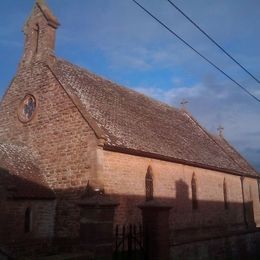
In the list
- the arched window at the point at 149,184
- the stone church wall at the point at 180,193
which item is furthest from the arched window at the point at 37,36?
the arched window at the point at 149,184

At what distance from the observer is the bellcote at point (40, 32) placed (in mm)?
18875

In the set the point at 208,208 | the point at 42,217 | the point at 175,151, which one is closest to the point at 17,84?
the point at 42,217

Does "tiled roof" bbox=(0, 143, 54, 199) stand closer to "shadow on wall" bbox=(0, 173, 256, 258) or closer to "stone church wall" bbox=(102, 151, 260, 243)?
"shadow on wall" bbox=(0, 173, 256, 258)

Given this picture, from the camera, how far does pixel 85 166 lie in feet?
49.8

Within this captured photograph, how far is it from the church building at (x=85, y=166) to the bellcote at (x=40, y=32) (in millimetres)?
61

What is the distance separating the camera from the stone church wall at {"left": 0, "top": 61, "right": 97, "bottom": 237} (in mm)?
15273

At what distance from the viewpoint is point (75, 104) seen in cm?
1631

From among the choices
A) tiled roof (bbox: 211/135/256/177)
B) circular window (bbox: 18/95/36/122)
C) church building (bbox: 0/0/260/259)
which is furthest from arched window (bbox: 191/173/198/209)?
tiled roof (bbox: 211/135/256/177)

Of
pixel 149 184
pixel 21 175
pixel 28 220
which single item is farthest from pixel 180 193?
pixel 21 175

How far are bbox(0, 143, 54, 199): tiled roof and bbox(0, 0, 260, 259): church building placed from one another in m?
0.06

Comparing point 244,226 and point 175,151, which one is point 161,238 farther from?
point 244,226

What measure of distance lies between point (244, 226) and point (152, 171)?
13.8 m

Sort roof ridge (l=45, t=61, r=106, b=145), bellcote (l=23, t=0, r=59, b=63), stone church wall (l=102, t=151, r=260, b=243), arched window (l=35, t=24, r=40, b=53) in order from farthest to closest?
arched window (l=35, t=24, r=40, b=53) → bellcote (l=23, t=0, r=59, b=63) → stone church wall (l=102, t=151, r=260, b=243) → roof ridge (l=45, t=61, r=106, b=145)

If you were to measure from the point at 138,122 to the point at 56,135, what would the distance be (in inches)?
210
